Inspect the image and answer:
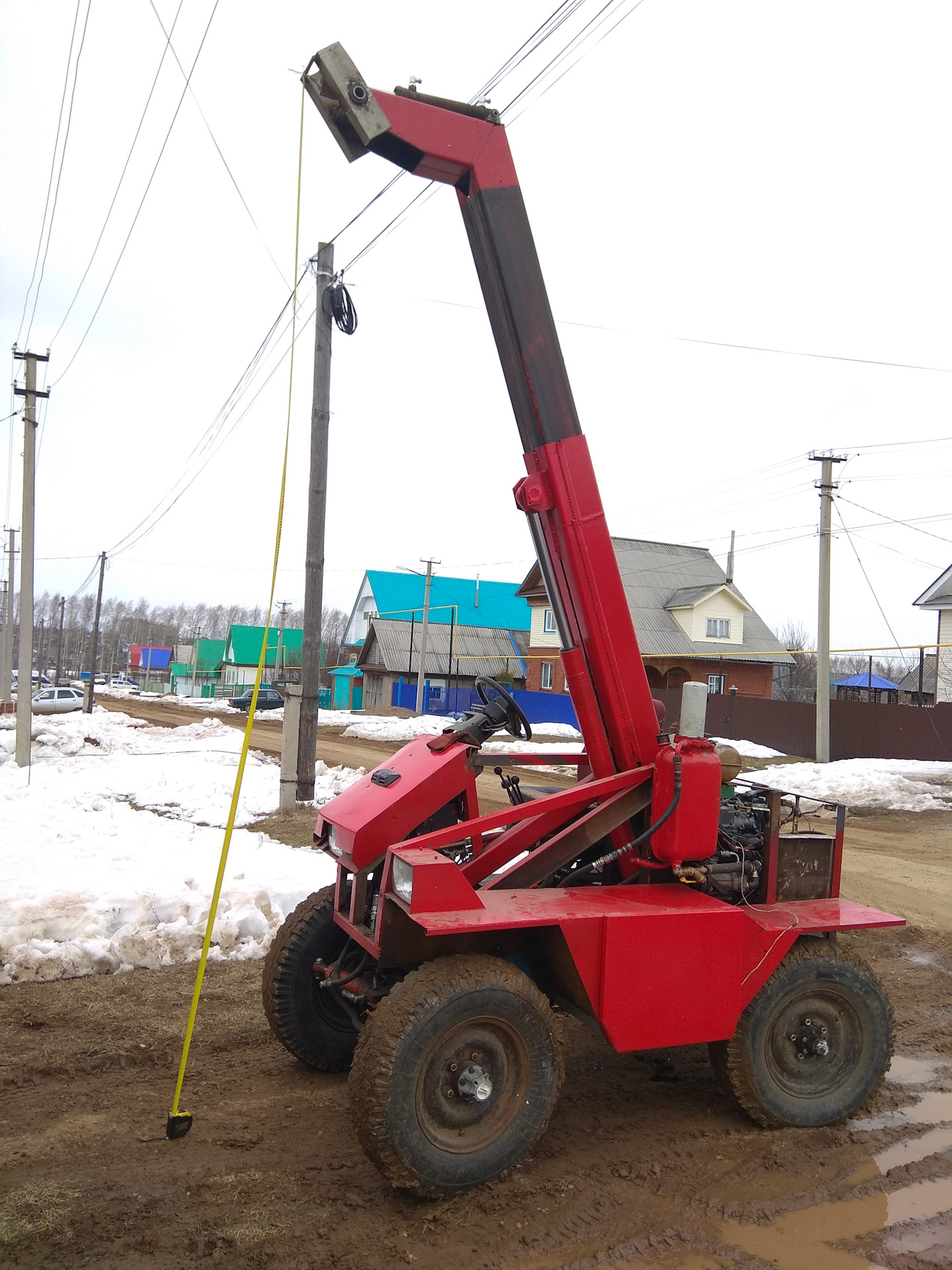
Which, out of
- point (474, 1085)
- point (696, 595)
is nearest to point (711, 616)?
point (696, 595)

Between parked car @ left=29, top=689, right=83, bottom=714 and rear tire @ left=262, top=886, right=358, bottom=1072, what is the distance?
44245mm

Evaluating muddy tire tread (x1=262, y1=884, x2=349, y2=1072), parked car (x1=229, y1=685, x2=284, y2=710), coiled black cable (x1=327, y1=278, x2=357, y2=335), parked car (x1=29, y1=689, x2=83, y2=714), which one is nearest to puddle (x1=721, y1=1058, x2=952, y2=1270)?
muddy tire tread (x1=262, y1=884, x2=349, y2=1072)

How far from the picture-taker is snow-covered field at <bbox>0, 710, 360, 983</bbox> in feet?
20.5

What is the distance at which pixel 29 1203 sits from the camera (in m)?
3.39

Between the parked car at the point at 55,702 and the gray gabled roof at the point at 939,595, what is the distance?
126 ft

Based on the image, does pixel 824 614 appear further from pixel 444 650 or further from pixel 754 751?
pixel 444 650

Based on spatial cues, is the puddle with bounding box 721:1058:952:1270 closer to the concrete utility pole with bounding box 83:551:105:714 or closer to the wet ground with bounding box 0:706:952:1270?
the wet ground with bounding box 0:706:952:1270

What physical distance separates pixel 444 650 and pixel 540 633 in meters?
9.56

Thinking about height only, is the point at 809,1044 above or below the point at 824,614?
below

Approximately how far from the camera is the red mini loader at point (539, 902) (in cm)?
362

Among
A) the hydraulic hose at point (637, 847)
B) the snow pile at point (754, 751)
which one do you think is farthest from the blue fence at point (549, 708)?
the hydraulic hose at point (637, 847)

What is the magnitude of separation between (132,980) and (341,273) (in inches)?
377

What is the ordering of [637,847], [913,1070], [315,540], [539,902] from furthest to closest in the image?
[315,540]
[913,1070]
[637,847]
[539,902]

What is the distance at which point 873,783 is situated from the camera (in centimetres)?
1691
